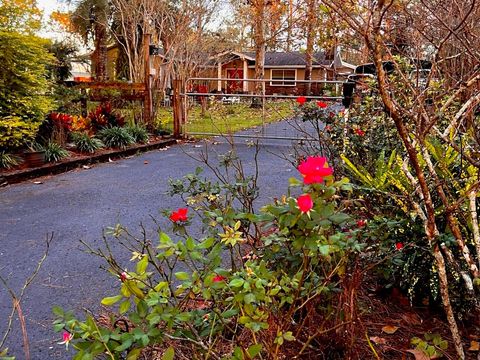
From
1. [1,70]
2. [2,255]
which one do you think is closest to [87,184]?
[1,70]

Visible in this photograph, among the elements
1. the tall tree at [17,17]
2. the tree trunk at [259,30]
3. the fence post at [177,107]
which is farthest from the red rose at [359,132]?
the tree trunk at [259,30]

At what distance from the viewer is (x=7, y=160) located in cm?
678

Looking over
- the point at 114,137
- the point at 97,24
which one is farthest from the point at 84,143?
the point at 97,24

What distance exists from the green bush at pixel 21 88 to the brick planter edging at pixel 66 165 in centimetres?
51

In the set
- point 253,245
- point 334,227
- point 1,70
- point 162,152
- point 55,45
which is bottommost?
point 162,152

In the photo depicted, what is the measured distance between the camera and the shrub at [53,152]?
7483 mm

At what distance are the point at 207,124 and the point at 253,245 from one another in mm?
11209

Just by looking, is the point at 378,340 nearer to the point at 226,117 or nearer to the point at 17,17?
the point at 17,17

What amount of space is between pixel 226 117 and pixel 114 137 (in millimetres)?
3130

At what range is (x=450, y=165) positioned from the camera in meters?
2.88

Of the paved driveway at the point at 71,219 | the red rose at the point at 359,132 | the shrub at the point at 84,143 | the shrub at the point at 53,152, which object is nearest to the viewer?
the paved driveway at the point at 71,219

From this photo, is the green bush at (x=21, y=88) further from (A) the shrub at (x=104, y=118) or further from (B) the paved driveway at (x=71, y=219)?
(A) the shrub at (x=104, y=118)

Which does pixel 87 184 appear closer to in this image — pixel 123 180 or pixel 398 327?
pixel 123 180

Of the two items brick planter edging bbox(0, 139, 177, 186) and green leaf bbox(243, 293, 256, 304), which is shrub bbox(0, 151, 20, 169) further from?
green leaf bbox(243, 293, 256, 304)
